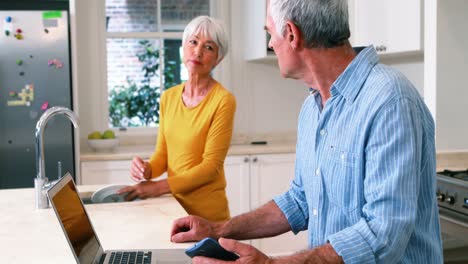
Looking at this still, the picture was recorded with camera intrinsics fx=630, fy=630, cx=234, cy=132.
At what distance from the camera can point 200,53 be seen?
2.63 meters

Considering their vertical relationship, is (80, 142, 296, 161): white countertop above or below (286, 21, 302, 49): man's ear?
below

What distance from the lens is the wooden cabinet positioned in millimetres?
4480

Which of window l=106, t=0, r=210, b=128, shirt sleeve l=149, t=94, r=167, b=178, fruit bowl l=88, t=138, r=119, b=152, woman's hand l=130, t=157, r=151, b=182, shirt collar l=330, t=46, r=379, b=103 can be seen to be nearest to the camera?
shirt collar l=330, t=46, r=379, b=103

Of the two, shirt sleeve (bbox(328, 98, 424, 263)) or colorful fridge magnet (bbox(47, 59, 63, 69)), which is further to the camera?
colorful fridge magnet (bbox(47, 59, 63, 69))

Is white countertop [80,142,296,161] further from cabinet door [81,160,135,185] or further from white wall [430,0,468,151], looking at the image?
white wall [430,0,468,151]

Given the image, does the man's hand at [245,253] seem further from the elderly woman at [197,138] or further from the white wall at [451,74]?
the white wall at [451,74]

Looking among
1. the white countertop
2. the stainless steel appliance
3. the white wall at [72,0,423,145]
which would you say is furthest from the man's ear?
the white wall at [72,0,423,145]

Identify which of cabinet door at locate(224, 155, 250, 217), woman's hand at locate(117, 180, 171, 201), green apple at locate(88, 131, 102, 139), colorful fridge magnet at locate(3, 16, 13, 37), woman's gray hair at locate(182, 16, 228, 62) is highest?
colorful fridge magnet at locate(3, 16, 13, 37)

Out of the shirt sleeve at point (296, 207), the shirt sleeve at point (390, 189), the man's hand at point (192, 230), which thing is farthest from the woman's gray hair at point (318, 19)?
the man's hand at point (192, 230)

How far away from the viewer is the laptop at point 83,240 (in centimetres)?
147

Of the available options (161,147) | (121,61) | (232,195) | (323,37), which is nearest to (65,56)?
(121,61)

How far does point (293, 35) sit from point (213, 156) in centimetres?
112

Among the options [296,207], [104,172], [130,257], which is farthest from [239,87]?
[130,257]

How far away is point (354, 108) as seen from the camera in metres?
1.38
